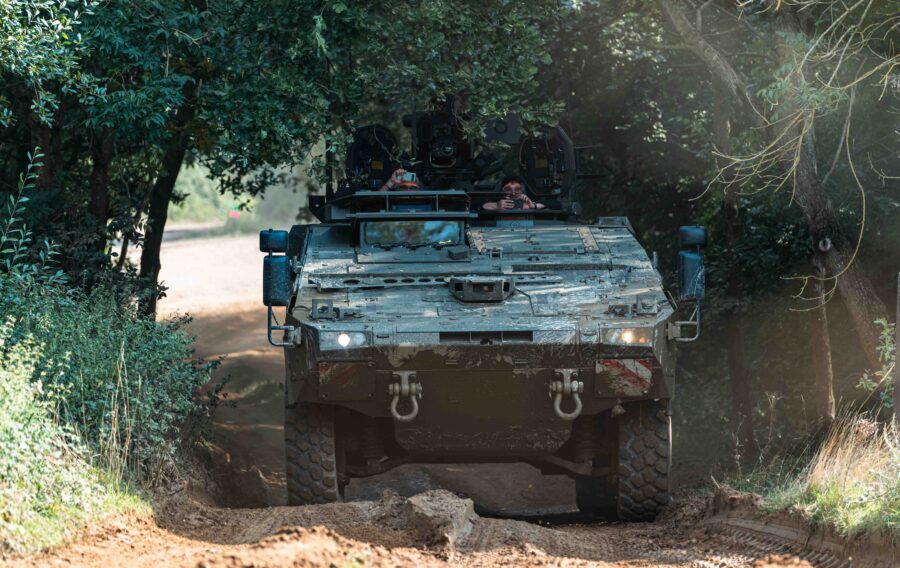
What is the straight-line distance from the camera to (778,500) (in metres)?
8.58

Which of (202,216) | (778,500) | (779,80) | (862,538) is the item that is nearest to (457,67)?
(779,80)

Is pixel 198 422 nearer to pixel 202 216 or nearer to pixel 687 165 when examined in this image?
pixel 687 165

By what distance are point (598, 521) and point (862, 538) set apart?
11.5ft

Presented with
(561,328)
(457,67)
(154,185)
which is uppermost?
(457,67)

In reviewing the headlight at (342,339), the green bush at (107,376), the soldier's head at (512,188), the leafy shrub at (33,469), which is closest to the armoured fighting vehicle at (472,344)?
the headlight at (342,339)

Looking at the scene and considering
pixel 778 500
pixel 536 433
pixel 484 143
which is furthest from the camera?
pixel 484 143

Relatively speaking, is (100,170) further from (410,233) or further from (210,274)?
(210,274)

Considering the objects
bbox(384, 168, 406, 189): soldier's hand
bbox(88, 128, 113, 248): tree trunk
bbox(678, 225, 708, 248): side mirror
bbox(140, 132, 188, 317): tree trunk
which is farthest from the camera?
bbox(140, 132, 188, 317): tree trunk

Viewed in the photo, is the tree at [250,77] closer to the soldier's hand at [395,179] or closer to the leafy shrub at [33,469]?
the soldier's hand at [395,179]

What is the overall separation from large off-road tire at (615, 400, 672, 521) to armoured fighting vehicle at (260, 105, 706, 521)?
10 mm

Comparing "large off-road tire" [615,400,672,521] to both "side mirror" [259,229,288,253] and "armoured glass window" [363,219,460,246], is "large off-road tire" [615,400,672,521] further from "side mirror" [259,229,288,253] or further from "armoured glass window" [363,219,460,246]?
"side mirror" [259,229,288,253]

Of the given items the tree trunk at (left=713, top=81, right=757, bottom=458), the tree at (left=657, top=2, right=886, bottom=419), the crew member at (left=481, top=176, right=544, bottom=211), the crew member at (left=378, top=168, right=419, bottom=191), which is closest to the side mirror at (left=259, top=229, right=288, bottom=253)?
the crew member at (left=378, top=168, right=419, bottom=191)

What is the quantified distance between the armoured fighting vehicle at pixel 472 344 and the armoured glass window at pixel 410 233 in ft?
0.04

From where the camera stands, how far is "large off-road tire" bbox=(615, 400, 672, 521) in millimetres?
9727
